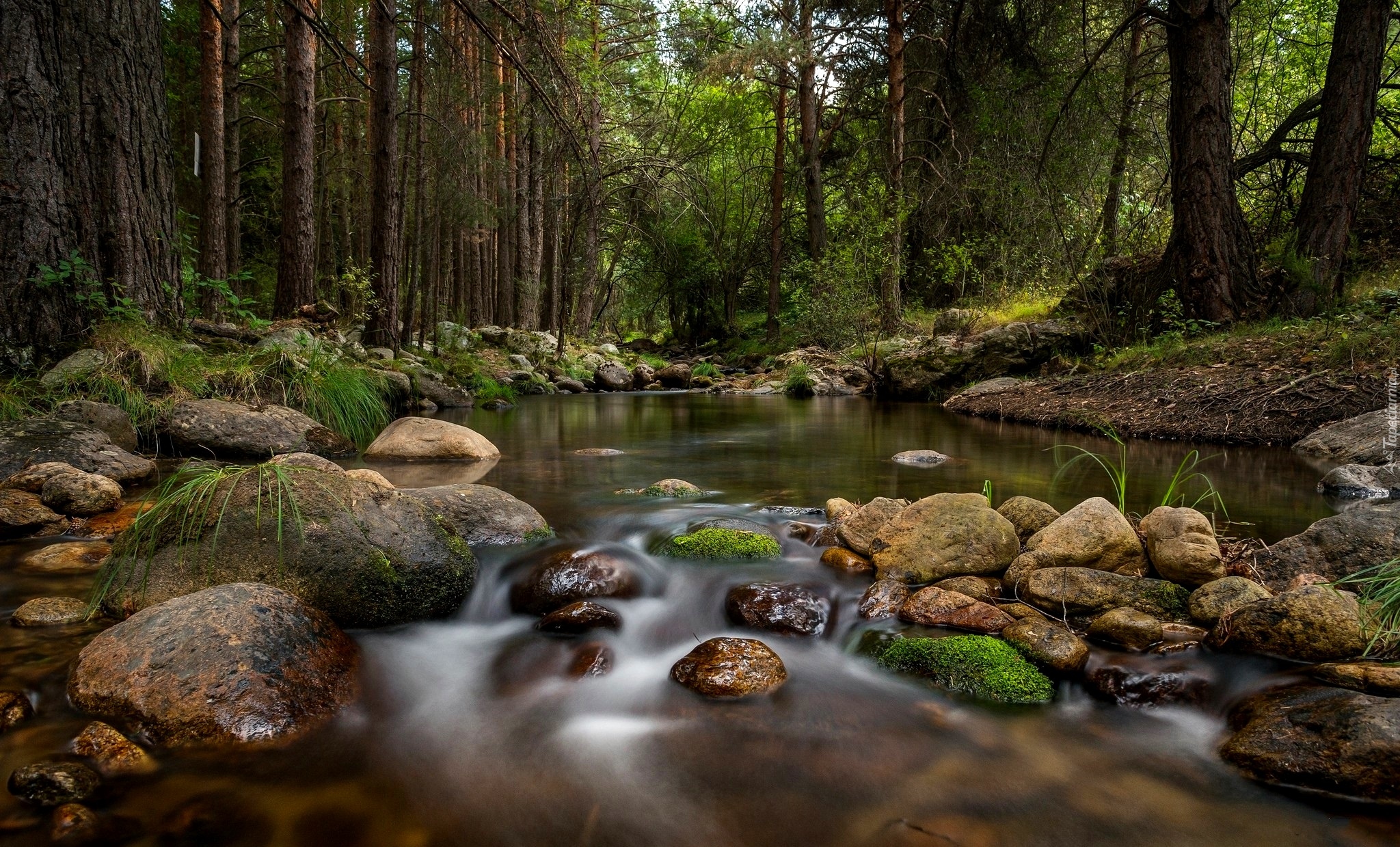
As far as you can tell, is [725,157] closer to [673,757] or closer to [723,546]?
[723,546]

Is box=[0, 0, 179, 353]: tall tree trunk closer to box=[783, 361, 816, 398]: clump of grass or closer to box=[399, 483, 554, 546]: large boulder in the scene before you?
box=[399, 483, 554, 546]: large boulder

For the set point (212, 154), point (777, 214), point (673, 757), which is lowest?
point (673, 757)

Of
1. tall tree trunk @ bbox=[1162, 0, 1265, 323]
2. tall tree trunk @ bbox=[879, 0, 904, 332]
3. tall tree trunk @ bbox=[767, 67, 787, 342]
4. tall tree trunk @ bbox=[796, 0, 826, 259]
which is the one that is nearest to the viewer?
tall tree trunk @ bbox=[1162, 0, 1265, 323]

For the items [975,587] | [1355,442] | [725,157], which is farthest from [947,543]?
[725,157]

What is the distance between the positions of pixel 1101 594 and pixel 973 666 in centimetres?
71

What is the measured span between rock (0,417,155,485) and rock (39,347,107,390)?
65 centimetres

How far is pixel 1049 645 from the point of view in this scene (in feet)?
7.97

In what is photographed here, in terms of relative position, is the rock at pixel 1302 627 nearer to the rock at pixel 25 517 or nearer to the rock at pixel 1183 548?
the rock at pixel 1183 548

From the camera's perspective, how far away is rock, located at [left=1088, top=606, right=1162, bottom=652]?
2451mm

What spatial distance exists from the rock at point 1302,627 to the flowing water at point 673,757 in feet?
0.28

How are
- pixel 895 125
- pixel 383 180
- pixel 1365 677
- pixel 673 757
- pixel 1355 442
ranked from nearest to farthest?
pixel 1365 677
pixel 673 757
pixel 1355 442
pixel 383 180
pixel 895 125

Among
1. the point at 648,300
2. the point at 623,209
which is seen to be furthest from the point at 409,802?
the point at 648,300

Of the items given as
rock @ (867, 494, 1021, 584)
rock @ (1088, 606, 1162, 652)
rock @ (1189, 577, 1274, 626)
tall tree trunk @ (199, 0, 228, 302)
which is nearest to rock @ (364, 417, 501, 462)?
rock @ (867, 494, 1021, 584)

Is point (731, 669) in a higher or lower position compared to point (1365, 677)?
lower
